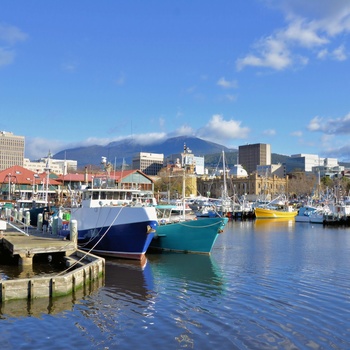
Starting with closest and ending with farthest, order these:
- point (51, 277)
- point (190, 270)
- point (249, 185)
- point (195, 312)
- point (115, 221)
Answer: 1. point (195, 312)
2. point (51, 277)
3. point (190, 270)
4. point (115, 221)
5. point (249, 185)

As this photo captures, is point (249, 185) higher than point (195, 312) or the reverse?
higher

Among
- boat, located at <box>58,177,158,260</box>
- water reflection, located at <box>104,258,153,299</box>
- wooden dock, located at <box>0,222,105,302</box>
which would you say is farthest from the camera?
boat, located at <box>58,177,158,260</box>

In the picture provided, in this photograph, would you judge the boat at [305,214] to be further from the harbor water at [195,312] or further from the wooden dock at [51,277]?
the wooden dock at [51,277]

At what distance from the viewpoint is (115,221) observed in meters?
32.7

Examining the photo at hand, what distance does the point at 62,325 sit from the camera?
53.7 feet

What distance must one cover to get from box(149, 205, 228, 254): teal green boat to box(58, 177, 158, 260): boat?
10.3ft

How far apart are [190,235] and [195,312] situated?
18578mm

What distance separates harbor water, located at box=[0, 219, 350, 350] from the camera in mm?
14836

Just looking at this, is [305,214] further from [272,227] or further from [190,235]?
[190,235]

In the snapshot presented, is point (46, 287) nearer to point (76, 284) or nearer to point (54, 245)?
point (76, 284)

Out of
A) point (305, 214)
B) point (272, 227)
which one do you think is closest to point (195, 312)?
point (272, 227)

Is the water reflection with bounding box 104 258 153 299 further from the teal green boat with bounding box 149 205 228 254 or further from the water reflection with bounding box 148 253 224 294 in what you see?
the teal green boat with bounding box 149 205 228 254

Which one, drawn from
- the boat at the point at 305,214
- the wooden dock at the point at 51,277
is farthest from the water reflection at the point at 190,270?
the boat at the point at 305,214

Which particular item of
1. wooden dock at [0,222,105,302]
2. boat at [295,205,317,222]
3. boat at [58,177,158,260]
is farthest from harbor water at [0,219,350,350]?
boat at [295,205,317,222]
